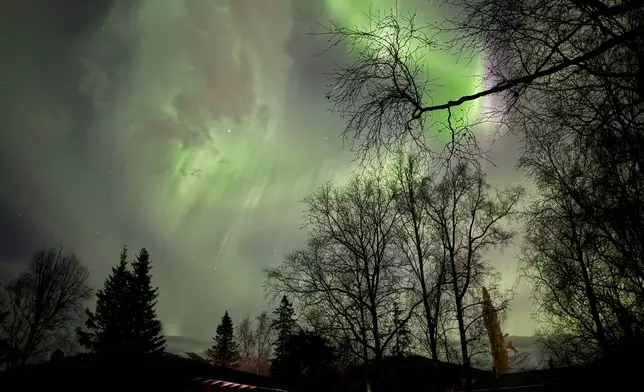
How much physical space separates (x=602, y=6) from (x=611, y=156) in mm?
2109

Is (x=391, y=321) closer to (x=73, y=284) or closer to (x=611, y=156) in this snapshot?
(x=611, y=156)

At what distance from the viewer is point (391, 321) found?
18.2m

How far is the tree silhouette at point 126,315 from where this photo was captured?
31141 millimetres

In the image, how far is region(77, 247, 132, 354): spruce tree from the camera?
102 ft

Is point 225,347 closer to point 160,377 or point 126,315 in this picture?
point 126,315

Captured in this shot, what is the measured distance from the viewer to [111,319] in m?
31.5

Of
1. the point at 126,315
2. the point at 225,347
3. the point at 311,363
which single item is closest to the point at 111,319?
the point at 126,315

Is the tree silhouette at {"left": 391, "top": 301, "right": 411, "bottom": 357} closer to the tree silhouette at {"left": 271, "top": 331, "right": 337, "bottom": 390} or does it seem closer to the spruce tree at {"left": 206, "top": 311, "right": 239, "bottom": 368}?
the tree silhouette at {"left": 271, "top": 331, "right": 337, "bottom": 390}

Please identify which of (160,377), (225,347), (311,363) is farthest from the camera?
(225,347)

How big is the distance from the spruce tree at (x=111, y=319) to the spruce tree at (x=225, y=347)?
81.5 ft

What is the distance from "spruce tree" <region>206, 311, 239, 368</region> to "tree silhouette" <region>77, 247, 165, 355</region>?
79.1 feet

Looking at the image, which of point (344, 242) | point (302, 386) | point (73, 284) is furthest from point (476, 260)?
point (73, 284)

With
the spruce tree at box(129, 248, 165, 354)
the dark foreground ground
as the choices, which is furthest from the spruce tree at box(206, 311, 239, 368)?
the dark foreground ground

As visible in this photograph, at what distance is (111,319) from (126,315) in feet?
4.35
